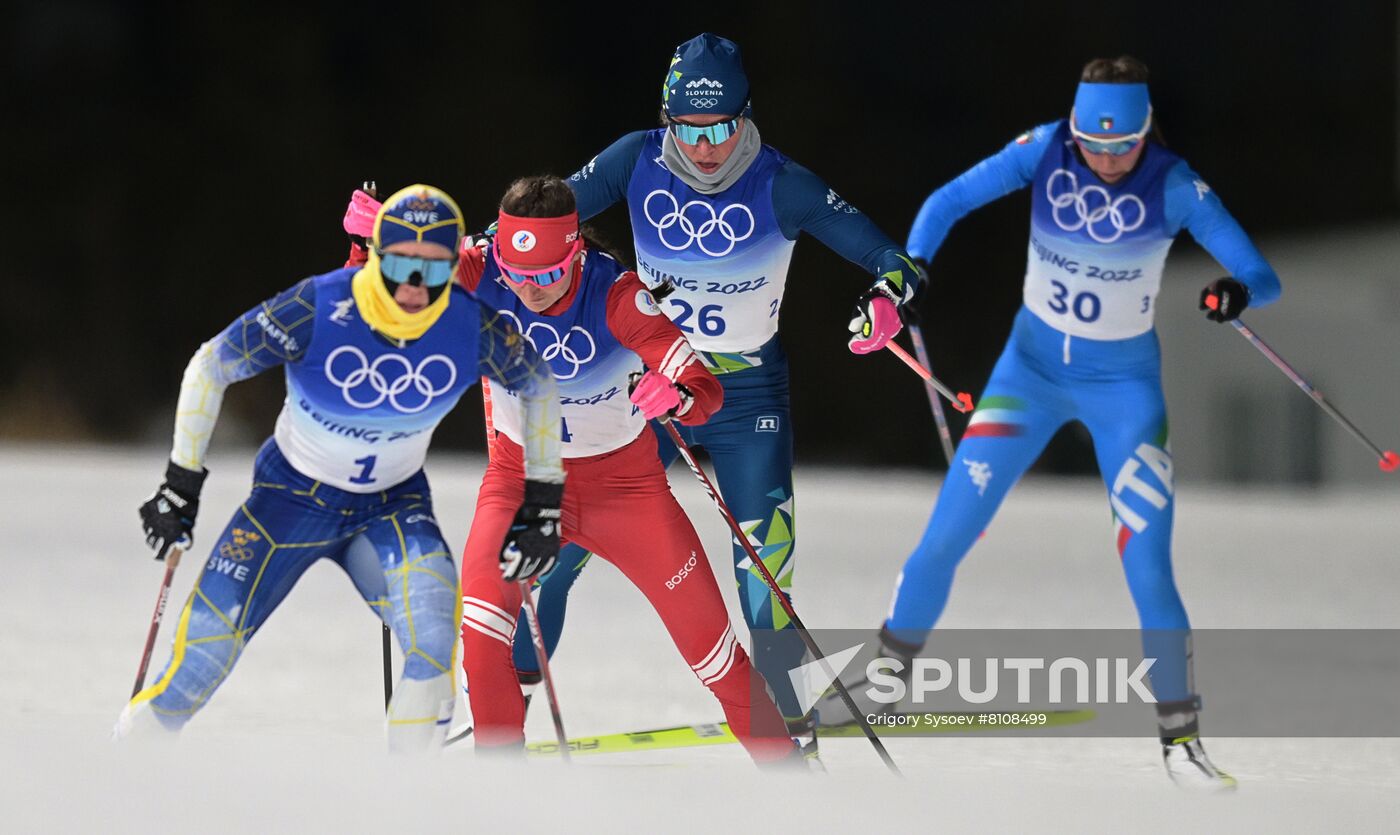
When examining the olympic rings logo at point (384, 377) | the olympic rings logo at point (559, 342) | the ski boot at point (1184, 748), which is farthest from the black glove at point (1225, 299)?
the olympic rings logo at point (384, 377)

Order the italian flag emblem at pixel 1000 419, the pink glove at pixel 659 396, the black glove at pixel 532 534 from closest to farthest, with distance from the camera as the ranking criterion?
the black glove at pixel 532 534, the pink glove at pixel 659 396, the italian flag emblem at pixel 1000 419

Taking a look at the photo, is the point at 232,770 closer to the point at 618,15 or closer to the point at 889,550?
the point at 889,550

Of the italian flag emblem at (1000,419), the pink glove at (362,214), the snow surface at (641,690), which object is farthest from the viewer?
the italian flag emblem at (1000,419)

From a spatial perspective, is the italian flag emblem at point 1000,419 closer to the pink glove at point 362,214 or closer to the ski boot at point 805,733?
the ski boot at point 805,733

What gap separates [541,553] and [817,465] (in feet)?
27.3

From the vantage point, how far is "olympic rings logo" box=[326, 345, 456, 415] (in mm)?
3004

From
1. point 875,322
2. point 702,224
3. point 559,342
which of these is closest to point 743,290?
point 702,224

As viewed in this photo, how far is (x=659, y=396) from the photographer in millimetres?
3340

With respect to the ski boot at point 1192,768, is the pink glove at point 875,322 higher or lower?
higher

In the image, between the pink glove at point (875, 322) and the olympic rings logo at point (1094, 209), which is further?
the olympic rings logo at point (1094, 209)

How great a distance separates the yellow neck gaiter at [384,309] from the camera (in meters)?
2.95

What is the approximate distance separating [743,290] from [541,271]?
0.76 meters

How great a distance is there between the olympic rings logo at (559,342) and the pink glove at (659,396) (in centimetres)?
19

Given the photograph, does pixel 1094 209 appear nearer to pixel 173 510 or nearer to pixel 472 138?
pixel 173 510
